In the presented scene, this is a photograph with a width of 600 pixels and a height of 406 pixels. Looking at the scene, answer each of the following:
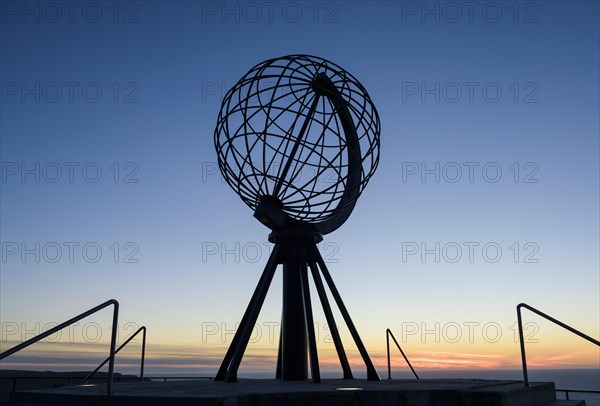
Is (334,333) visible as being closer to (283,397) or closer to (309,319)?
(309,319)

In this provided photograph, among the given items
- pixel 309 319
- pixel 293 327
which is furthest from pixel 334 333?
pixel 293 327

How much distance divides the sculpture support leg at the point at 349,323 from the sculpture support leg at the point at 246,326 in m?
1.31

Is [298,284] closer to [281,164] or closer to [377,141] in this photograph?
[281,164]

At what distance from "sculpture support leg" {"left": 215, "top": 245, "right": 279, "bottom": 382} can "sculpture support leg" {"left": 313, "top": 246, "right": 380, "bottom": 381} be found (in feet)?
4.28

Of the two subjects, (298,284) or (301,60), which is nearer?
(298,284)

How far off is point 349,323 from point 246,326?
8.95 ft

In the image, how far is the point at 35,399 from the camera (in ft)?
26.0

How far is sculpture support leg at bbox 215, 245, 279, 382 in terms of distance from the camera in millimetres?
12418

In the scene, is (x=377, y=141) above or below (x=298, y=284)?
above

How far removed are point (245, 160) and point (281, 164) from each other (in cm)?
97

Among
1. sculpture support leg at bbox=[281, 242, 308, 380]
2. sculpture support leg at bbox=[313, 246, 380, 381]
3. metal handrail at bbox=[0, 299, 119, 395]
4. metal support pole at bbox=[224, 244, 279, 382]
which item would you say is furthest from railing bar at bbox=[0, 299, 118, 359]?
sculpture support leg at bbox=[313, 246, 380, 381]

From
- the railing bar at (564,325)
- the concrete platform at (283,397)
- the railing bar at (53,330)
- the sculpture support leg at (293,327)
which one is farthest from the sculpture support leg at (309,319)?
the railing bar at (53,330)

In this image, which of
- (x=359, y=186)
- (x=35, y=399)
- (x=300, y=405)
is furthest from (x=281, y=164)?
(x=35, y=399)

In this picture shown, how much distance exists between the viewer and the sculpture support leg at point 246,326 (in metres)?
12.4
